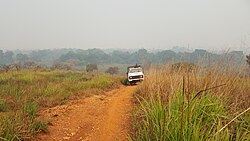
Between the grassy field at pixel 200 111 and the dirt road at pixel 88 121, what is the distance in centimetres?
64

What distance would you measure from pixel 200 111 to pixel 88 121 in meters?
3.22

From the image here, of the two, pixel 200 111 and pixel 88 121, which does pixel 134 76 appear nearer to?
pixel 88 121

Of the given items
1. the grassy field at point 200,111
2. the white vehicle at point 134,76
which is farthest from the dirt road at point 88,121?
the white vehicle at point 134,76

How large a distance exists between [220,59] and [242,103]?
1.12 meters

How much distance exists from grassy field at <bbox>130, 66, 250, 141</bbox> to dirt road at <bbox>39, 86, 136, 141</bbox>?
25.4 inches

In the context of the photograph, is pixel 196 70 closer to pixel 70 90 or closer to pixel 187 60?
pixel 187 60

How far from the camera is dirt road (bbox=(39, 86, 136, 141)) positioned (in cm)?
553

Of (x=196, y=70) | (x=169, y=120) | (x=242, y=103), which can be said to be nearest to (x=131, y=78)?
(x=196, y=70)

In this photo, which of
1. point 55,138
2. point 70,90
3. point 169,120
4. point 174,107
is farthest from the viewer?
point 70,90

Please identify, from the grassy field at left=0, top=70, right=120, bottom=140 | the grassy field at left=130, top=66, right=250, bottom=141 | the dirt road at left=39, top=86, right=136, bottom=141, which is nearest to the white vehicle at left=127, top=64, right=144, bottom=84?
the grassy field at left=0, top=70, right=120, bottom=140

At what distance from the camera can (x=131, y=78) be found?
58.2 feet

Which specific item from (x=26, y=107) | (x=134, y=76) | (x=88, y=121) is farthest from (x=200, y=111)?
(x=134, y=76)

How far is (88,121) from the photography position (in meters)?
6.77

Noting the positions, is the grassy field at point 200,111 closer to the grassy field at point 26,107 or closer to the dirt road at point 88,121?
the dirt road at point 88,121
